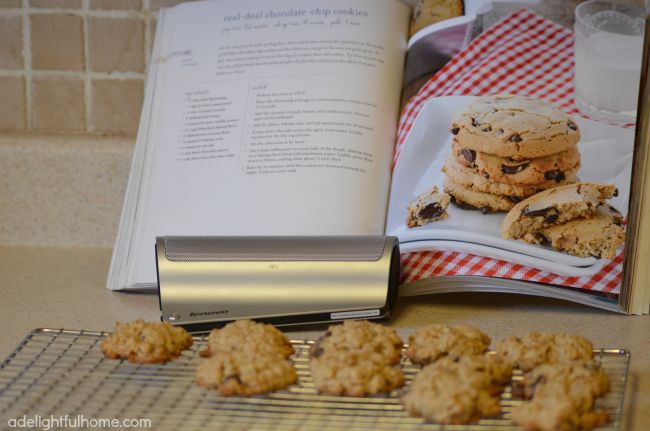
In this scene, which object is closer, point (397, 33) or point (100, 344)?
point (100, 344)

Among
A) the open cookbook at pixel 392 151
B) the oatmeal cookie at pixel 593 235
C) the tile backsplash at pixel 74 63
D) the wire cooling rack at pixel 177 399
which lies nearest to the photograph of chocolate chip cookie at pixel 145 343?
the wire cooling rack at pixel 177 399

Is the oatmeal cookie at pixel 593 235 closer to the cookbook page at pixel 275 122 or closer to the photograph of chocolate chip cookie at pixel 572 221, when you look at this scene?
the photograph of chocolate chip cookie at pixel 572 221

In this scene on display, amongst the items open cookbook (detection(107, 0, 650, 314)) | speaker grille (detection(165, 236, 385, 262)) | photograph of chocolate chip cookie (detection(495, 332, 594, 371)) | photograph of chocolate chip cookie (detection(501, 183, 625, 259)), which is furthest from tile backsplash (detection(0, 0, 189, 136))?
photograph of chocolate chip cookie (detection(495, 332, 594, 371))

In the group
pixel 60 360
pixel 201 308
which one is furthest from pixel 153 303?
pixel 60 360

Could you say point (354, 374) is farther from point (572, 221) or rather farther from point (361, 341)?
point (572, 221)

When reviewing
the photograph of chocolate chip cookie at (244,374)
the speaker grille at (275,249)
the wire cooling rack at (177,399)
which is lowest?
the wire cooling rack at (177,399)

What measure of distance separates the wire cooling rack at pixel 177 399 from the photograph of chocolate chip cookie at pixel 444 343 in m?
0.02

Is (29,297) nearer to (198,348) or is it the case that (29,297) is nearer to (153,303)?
(153,303)

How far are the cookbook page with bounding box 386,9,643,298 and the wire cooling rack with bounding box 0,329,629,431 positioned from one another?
19cm

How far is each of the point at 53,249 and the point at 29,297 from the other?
232mm

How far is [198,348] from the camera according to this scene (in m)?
0.91

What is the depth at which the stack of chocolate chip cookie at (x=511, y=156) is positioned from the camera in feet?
3.49

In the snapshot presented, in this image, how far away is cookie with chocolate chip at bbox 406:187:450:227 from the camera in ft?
3.59

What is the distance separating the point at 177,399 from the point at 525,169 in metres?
0.52
